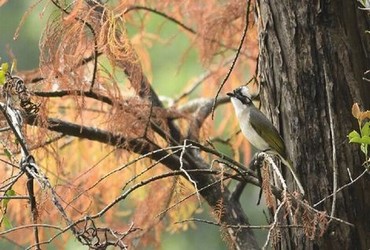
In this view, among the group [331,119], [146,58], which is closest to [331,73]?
[331,119]

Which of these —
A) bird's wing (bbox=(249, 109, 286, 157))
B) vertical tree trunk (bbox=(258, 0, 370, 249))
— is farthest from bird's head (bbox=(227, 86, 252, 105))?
vertical tree trunk (bbox=(258, 0, 370, 249))

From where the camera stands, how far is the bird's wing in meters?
2.88

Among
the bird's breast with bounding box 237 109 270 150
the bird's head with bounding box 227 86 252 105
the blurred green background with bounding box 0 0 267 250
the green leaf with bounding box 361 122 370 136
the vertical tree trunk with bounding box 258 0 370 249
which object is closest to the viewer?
the green leaf with bounding box 361 122 370 136

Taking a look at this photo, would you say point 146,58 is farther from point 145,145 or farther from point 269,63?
point 269,63

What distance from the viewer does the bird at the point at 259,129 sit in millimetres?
2871

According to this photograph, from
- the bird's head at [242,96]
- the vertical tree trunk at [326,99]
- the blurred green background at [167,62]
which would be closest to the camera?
the vertical tree trunk at [326,99]

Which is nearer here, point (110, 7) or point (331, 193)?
point (331, 193)

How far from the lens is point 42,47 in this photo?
324 cm

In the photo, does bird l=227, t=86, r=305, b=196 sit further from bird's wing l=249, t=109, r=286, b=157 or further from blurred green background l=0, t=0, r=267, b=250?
blurred green background l=0, t=0, r=267, b=250

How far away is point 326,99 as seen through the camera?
282 centimetres

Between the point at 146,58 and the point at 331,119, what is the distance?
1.81m

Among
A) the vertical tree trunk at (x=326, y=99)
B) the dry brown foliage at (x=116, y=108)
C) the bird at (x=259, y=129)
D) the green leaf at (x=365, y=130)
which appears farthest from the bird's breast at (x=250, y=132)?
the green leaf at (x=365, y=130)

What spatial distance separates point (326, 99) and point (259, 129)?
1.12 feet

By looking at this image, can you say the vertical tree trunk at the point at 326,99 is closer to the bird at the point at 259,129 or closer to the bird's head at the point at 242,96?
the bird at the point at 259,129
